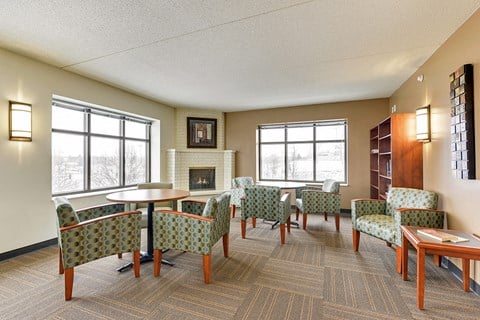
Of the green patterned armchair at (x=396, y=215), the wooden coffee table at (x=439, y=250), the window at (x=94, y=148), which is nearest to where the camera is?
the wooden coffee table at (x=439, y=250)

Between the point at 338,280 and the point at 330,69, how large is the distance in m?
2.91

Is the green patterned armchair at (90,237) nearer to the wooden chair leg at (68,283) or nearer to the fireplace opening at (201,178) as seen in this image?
the wooden chair leg at (68,283)

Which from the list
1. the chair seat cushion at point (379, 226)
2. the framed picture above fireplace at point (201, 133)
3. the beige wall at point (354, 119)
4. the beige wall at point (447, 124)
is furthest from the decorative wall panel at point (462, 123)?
the framed picture above fireplace at point (201, 133)

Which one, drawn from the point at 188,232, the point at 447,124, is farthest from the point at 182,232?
the point at 447,124

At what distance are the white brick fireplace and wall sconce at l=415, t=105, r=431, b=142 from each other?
4198 mm

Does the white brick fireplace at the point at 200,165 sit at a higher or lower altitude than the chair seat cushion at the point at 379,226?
higher

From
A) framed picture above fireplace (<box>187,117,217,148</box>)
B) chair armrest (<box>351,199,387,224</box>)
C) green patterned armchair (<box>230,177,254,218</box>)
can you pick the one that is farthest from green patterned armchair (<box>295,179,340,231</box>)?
A: framed picture above fireplace (<box>187,117,217,148</box>)

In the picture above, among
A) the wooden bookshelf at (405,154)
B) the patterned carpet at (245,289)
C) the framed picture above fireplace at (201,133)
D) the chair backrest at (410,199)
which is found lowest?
the patterned carpet at (245,289)

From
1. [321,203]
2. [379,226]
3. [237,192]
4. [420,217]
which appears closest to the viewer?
[420,217]

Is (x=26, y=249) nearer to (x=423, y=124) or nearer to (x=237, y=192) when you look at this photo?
(x=237, y=192)

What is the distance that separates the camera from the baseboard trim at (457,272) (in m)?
2.21

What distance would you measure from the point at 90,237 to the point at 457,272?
12.5ft

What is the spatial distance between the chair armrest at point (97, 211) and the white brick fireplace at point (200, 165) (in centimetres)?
259

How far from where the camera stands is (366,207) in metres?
3.41
